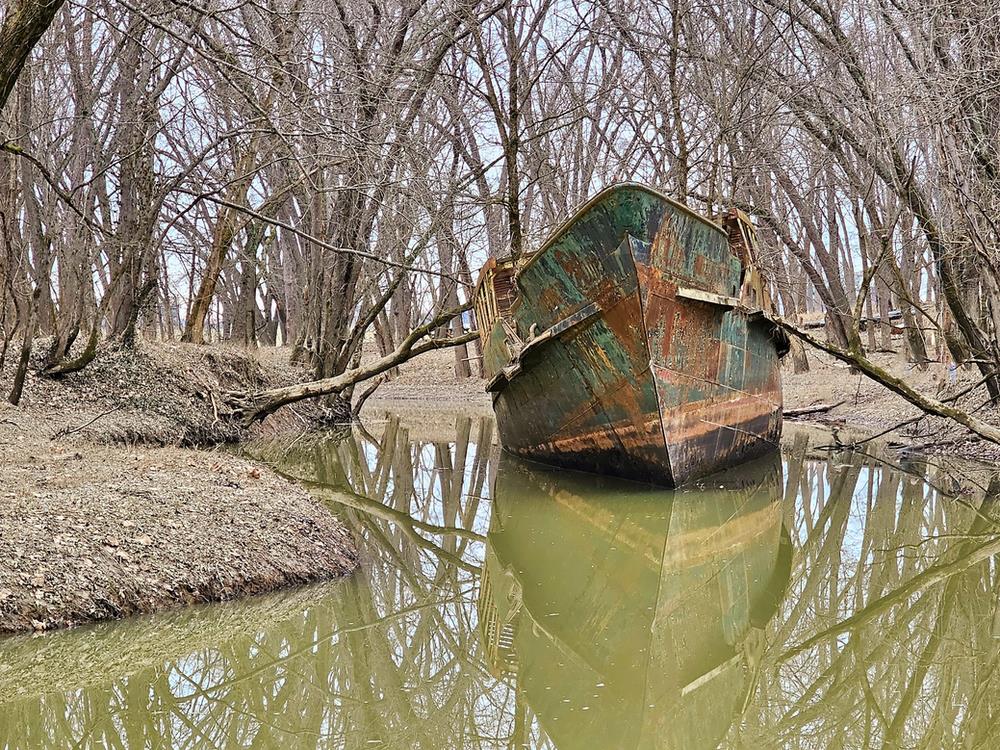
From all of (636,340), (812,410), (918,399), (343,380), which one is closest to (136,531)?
(636,340)

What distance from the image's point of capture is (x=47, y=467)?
724cm

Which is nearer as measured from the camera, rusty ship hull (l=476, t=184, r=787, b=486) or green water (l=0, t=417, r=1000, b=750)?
green water (l=0, t=417, r=1000, b=750)

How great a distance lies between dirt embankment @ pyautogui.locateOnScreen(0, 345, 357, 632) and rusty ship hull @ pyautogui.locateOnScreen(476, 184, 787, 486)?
344 cm

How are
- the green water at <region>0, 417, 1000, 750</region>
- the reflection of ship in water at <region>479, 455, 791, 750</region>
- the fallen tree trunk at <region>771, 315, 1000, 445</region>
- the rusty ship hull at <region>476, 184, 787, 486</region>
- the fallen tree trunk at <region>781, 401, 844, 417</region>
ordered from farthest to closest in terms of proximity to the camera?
the fallen tree trunk at <region>781, 401, 844, 417</region>
the fallen tree trunk at <region>771, 315, 1000, 445</region>
the rusty ship hull at <region>476, 184, 787, 486</region>
the reflection of ship in water at <region>479, 455, 791, 750</region>
the green water at <region>0, 417, 1000, 750</region>

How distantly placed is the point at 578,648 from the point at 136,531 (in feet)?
8.94

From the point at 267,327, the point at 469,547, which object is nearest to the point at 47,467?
the point at 469,547

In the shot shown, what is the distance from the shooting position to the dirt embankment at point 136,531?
4965mm

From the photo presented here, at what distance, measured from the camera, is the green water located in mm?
4297

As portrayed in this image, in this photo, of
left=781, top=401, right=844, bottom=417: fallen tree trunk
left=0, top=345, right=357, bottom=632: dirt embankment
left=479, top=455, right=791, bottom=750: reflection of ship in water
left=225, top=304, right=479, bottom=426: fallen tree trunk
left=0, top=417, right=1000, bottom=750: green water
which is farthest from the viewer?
left=781, top=401, right=844, bottom=417: fallen tree trunk

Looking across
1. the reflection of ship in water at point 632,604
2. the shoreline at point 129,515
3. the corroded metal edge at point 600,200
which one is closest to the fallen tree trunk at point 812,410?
the shoreline at point 129,515

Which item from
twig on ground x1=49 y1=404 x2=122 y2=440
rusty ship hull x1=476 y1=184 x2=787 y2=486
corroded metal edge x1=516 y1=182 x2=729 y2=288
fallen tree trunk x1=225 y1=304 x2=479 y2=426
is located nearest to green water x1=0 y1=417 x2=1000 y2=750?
rusty ship hull x1=476 y1=184 x2=787 y2=486

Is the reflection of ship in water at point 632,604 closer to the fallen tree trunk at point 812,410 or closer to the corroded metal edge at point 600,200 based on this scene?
the corroded metal edge at point 600,200

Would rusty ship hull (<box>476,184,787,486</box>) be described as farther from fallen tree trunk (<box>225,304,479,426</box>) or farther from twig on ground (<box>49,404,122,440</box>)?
twig on ground (<box>49,404,122,440</box>)

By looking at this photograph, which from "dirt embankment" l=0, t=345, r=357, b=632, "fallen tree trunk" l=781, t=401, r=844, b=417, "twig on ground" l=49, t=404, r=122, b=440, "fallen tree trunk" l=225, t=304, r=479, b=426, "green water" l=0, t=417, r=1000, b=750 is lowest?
"green water" l=0, t=417, r=1000, b=750
